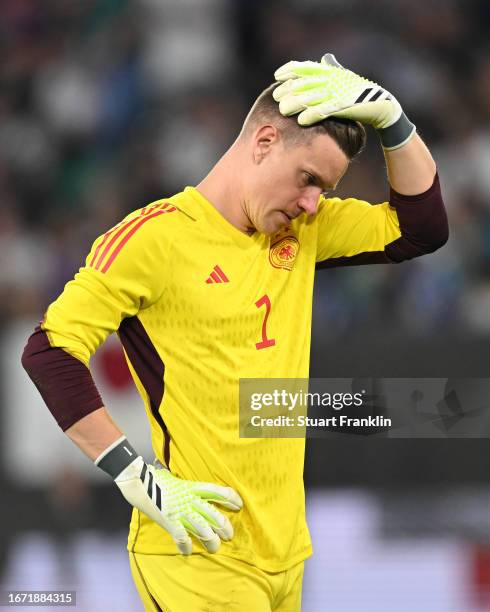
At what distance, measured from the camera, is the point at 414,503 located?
247 inches

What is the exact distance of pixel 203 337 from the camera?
9.16 ft

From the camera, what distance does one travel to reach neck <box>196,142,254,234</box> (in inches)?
114

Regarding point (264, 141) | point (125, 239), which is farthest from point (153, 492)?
point (264, 141)

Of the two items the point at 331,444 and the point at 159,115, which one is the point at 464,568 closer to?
the point at 331,444

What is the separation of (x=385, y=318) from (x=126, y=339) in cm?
423

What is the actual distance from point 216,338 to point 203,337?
3 cm

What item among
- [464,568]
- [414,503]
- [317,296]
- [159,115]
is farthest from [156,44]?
[464,568]

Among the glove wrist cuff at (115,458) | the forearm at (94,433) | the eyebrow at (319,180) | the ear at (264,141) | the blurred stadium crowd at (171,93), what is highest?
the blurred stadium crowd at (171,93)

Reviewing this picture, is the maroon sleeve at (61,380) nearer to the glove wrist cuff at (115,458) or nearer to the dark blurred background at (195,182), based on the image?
the glove wrist cuff at (115,458)

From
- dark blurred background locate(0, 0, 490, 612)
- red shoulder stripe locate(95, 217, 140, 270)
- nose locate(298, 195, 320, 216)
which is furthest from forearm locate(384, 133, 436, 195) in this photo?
dark blurred background locate(0, 0, 490, 612)

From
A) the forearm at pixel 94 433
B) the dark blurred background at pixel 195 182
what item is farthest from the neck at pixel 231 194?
the dark blurred background at pixel 195 182

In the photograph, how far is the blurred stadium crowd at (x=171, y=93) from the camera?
7.65 m

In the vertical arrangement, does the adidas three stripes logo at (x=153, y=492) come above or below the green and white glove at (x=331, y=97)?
below

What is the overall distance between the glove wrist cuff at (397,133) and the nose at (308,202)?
0.27m
